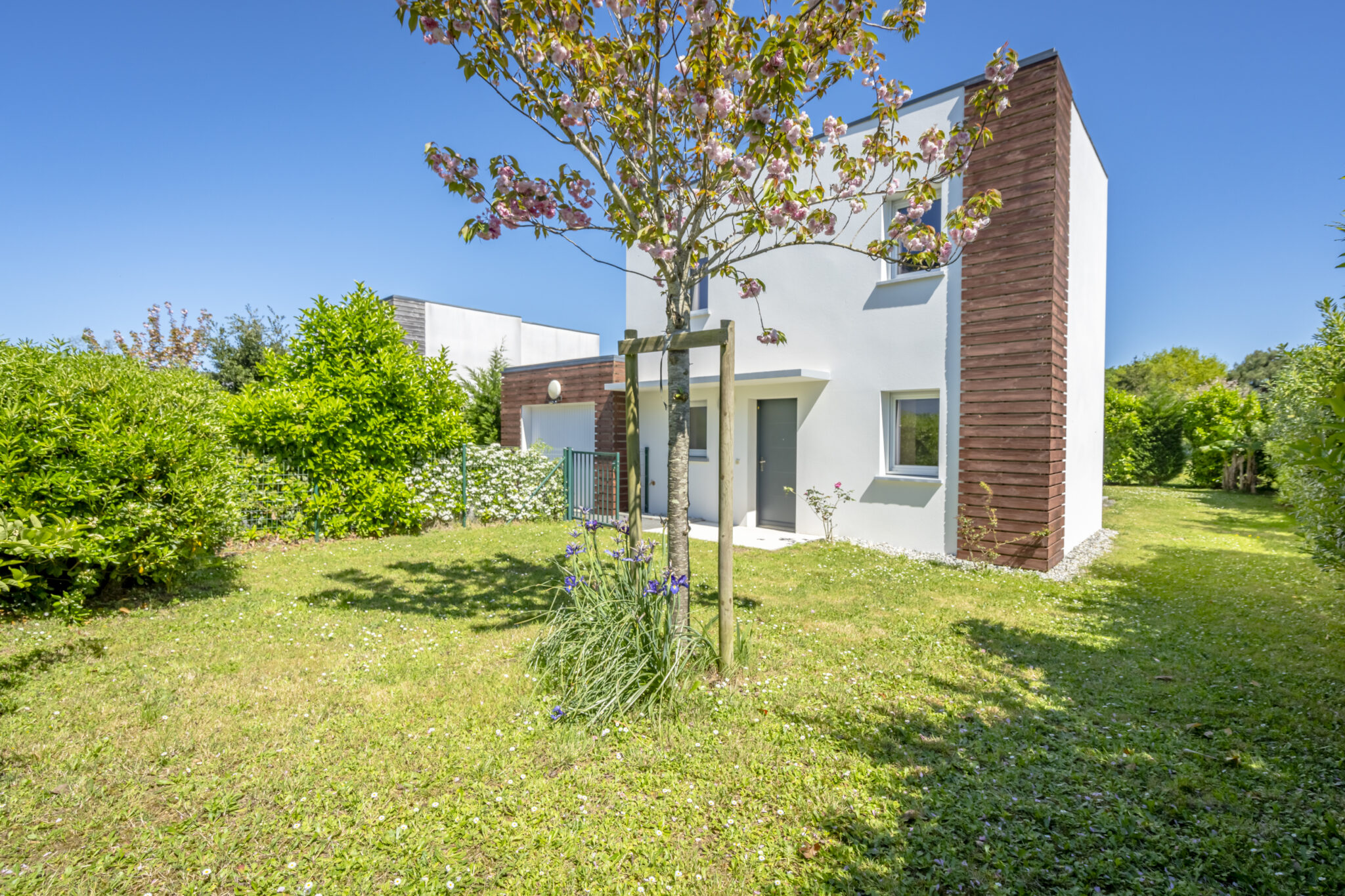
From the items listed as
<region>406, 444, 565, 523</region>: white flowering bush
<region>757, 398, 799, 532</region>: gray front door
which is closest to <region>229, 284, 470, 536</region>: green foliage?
<region>406, 444, 565, 523</region>: white flowering bush

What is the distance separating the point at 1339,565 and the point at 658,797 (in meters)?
5.75

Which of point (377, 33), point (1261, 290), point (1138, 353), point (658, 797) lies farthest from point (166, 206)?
point (1138, 353)

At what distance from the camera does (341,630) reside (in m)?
4.95

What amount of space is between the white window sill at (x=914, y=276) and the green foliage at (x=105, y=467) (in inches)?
337

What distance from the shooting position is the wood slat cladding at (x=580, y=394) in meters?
12.7

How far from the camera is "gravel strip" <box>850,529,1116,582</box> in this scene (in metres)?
7.45

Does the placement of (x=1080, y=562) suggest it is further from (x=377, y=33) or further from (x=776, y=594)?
(x=377, y=33)

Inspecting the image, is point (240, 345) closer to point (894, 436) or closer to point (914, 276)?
point (894, 436)

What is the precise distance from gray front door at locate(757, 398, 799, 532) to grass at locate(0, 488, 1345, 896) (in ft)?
15.6

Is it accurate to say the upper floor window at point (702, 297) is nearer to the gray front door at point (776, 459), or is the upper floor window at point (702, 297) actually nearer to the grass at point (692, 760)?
the gray front door at point (776, 459)

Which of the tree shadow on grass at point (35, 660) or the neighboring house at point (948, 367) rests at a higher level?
the neighboring house at point (948, 367)

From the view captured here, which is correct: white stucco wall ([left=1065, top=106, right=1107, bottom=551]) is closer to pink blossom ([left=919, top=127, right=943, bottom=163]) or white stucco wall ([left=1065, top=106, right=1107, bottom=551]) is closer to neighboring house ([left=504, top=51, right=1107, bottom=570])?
neighboring house ([left=504, top=51, right=1107, bottom=570])

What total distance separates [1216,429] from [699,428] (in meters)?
17.1

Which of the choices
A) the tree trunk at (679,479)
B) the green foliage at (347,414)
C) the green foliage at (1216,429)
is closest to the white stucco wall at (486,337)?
the green foliage at (347,414)
